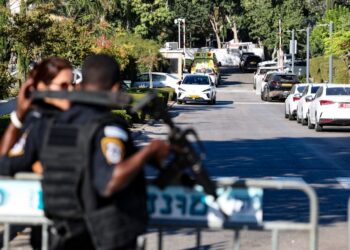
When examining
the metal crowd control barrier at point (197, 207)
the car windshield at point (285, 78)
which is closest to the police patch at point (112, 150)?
the metal crowd control barrier at point (197, 207)

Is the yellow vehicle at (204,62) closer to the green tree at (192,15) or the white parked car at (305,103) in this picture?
the green tree at (192,15)

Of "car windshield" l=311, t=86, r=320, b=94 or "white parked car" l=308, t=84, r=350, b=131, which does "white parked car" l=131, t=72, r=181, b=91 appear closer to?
"car windshield" l=311, t=86, r=320, b=94

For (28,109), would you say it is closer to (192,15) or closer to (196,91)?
(196,91)

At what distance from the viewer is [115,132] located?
473cm

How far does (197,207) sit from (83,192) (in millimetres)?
1518

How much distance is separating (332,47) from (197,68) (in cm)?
2436

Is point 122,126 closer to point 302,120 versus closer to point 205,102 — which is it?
point 302,120

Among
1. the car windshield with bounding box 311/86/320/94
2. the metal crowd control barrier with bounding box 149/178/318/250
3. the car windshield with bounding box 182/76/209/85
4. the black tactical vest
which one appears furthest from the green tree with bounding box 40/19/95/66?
the black tactical vest

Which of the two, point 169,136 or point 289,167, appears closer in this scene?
point 169,136

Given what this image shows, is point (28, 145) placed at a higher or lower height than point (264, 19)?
lower

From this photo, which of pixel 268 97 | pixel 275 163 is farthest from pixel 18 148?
pixel 268 97

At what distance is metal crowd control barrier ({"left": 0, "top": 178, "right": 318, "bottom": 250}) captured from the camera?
6066mm

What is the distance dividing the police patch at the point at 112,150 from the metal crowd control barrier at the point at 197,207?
1.39 meters

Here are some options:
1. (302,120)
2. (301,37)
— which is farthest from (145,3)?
(302,120)
